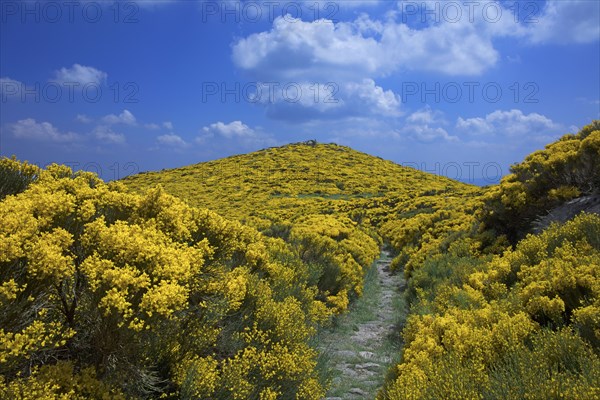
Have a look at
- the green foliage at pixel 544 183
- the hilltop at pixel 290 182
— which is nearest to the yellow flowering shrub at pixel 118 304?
the green foliage at pixel 544 183

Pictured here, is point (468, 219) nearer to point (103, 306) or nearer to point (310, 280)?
point (310, 280)

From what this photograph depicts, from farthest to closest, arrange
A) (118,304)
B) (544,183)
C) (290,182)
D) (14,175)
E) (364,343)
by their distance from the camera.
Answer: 1. (290,182)
2. (544,183)
3. (364,343)
4. (14,175)
5. (118,304)

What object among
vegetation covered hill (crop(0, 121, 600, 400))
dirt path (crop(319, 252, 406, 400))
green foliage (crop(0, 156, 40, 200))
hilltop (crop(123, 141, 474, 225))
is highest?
hilltop (crop(123, 141, 474, 225))

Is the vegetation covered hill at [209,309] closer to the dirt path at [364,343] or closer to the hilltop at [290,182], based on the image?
the dirt path at [364,343]

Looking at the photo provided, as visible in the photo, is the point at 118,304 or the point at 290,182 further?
the point at 290,182

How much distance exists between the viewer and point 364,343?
8.45 m

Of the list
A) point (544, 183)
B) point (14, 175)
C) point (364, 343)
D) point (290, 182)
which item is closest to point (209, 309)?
point (14, 175)

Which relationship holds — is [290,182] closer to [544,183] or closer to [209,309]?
[544,183]

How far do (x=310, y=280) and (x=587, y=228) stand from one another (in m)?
5.59

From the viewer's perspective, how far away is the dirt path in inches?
252

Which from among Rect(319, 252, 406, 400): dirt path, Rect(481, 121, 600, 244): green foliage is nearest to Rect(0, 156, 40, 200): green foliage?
Rect(319, 252, 406, 400): dirt path

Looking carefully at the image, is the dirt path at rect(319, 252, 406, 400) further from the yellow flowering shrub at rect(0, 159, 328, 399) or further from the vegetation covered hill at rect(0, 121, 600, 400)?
the yellow flowering shrub at rect(0, 159, 328, 399)

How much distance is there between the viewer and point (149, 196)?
4234mm

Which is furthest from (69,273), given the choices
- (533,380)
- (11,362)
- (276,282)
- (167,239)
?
(276,282)
